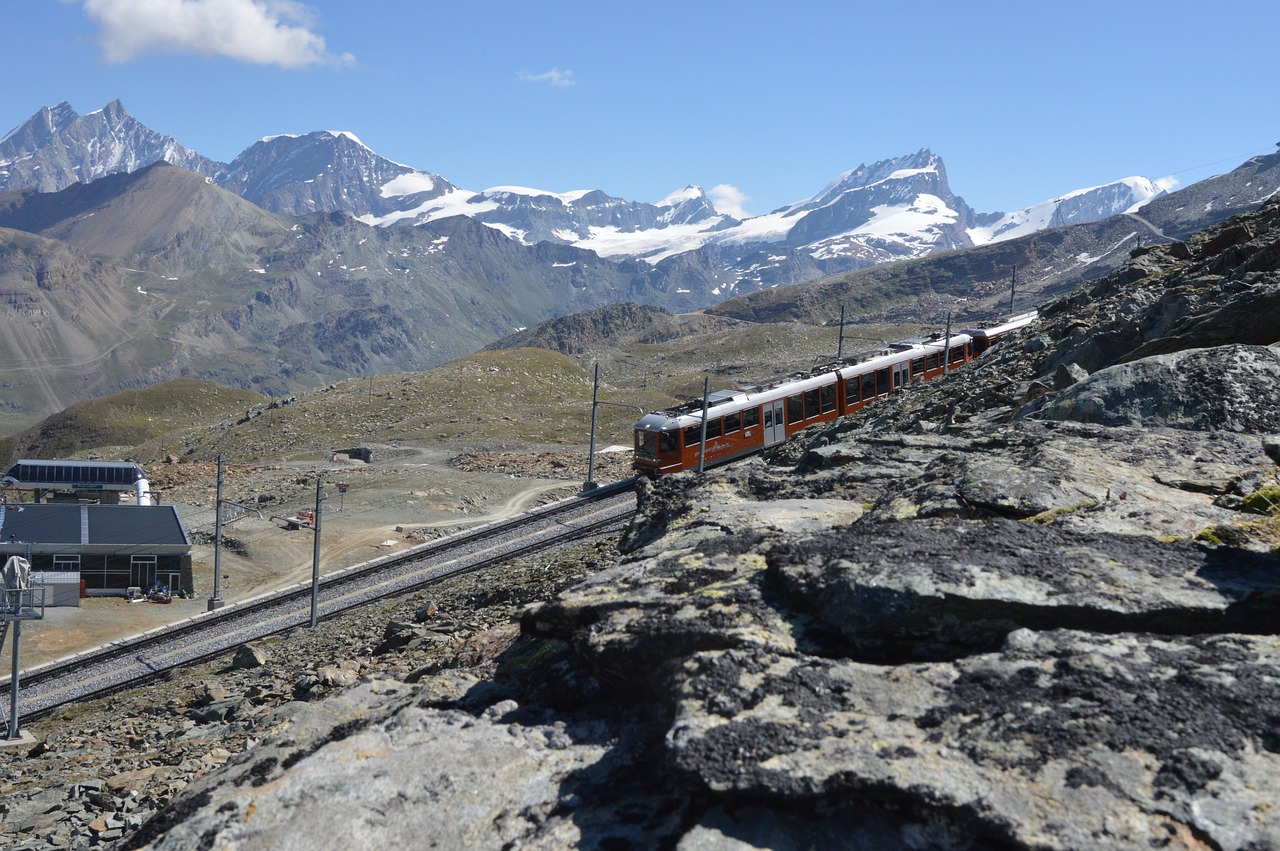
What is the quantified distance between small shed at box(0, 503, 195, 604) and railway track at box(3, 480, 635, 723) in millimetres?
9198

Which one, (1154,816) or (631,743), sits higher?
(1154,816)

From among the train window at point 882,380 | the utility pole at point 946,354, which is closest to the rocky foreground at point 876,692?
the train window at point 882,380

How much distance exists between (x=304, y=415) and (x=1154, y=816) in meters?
116

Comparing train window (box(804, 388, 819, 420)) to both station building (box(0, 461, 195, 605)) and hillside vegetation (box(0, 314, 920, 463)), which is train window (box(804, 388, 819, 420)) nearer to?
hillside vegetation (box(0, 314, 920, 463))

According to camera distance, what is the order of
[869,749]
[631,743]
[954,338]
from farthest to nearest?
1. [954,338]
2. [631,743]
3. [869,749]

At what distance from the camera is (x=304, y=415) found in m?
113

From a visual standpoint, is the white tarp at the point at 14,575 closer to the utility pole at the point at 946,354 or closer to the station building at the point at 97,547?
the station building at the point at 97,547

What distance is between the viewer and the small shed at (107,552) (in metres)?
49.2

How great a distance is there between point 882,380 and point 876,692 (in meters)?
41.8

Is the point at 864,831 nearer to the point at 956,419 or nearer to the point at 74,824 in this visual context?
the point at 74,824

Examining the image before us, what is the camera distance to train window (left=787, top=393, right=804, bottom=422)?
4262 centimetres

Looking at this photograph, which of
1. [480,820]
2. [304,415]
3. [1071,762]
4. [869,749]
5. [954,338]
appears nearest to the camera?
[1071,762]

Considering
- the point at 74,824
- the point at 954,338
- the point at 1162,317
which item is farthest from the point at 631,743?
the point at 954,338

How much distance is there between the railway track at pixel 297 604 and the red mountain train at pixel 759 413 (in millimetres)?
3181
